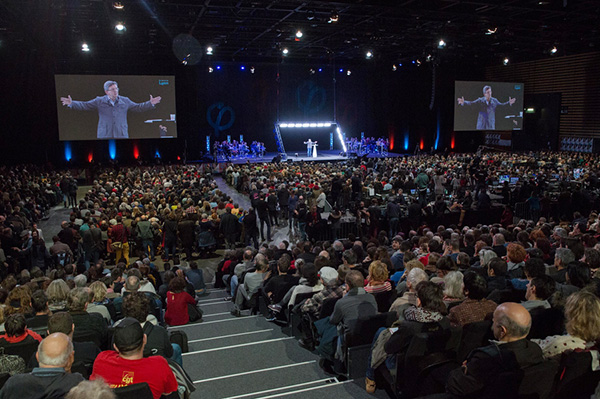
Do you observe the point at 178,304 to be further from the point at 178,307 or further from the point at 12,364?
the point at 12,364

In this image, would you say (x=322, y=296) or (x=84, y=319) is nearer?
(x=84, y=319)

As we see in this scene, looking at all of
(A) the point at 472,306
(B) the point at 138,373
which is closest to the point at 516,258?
(A) the point at 472,306

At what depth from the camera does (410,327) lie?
3332mm

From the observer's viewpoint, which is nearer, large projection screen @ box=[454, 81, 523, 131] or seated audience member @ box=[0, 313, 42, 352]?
seated audience member @ box=[0, 313, 42, 352]

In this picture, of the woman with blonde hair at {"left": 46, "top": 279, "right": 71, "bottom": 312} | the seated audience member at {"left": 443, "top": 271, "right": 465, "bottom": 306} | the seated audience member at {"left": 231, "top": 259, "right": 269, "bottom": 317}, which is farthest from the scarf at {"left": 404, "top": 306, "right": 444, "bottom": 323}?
the woman with blonde hair at {"left": 46, "top": 279, "right": 71, "bottom": 312}

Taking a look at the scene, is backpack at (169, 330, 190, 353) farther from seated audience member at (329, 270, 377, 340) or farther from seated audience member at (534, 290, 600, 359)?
seated audience member at (534, 290, 600, 359)

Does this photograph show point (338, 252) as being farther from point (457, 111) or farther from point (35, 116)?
point (457, 111)

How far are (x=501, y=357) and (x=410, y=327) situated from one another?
2.48 feet

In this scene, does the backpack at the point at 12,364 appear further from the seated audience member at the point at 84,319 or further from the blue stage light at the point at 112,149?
the blue stage light at the point at 112,149

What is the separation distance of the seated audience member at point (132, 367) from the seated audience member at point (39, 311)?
5.99 ft

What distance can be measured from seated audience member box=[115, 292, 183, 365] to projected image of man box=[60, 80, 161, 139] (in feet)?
70.4

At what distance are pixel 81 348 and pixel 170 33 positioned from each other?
1949cm

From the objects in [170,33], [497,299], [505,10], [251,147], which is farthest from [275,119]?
[497,299]

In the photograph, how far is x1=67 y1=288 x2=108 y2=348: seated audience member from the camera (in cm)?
378
